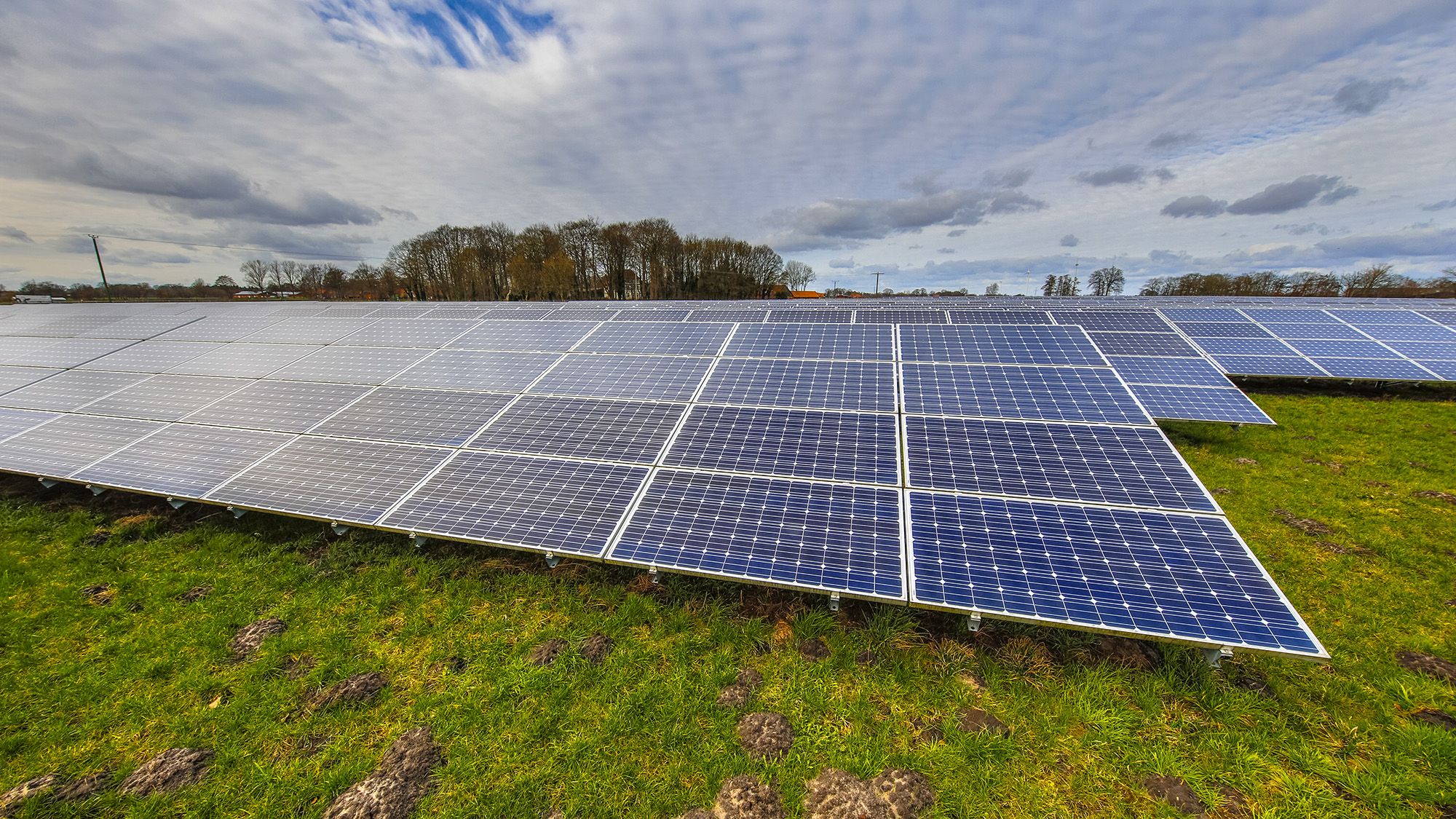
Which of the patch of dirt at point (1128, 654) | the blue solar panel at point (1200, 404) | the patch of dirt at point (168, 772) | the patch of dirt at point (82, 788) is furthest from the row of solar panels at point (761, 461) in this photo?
the blue solar panel at point (1200, 404)

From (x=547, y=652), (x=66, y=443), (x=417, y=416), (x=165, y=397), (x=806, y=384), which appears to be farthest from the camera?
(x=165, y=397)

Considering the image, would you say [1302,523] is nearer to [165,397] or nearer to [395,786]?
[395,786]

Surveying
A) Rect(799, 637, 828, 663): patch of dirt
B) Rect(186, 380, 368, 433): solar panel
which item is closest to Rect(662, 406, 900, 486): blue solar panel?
Rect(799, 637, 828, 663): patch of dirt

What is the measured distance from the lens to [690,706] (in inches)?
232

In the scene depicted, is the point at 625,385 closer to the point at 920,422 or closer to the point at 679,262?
the point at 920,422

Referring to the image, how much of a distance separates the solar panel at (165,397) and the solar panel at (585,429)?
946cm

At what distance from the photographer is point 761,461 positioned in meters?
8.50

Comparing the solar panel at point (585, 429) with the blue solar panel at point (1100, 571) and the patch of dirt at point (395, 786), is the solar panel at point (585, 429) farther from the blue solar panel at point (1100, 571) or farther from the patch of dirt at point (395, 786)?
the blue solar panel at point (1100, 571)

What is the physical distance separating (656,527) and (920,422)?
223 inches

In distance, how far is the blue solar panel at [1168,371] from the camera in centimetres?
1446

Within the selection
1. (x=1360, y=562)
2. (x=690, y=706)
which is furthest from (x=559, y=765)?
(x=1360, y=562)

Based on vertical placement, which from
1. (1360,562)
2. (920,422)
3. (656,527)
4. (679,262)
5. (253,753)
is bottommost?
(253,753)

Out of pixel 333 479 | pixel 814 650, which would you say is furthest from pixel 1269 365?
pixel 333 479

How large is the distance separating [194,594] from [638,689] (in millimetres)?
8558
